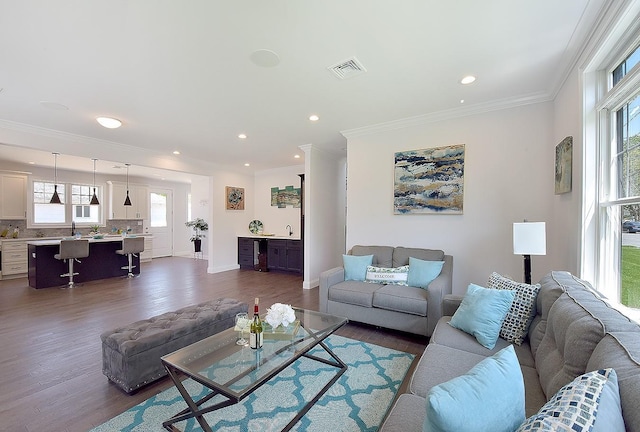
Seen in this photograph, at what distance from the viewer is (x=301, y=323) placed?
90.5 inches

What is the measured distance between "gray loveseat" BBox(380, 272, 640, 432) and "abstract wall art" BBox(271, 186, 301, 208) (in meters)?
5.33

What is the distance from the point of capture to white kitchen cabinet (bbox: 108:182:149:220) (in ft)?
25.6

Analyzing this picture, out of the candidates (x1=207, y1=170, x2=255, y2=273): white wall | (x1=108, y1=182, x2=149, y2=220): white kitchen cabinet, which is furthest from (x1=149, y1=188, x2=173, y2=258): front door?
(x1=207, y1=170, x2=255, y2=273): white wall

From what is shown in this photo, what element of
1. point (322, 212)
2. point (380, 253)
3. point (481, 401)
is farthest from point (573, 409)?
point (322, 212)

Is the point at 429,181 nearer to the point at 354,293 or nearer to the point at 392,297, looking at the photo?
the point at 392,297

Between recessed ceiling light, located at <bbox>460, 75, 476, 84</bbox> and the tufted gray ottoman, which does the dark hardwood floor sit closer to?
the tufted gray ottoman

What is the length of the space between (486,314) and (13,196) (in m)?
9.22

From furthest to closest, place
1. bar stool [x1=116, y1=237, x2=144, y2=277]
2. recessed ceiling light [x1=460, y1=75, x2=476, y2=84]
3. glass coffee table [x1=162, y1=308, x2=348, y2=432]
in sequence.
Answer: bar stool [x1=116, y1=237, x2=144, y2=277], recessed ceiling light [x1=460, y1=75, x2=476, y2=84], glass coffee table [x1=162, y1=308, x2=348, y2=432]

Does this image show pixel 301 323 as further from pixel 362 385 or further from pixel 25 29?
pixel 25 29

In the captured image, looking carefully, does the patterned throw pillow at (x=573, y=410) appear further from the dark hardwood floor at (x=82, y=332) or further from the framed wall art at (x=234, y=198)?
the framed wall art at (x=234, y=198)

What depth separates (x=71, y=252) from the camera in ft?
16.4

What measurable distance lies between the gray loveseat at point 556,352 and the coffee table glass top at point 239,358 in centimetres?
72

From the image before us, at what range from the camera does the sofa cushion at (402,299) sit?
9.22ft

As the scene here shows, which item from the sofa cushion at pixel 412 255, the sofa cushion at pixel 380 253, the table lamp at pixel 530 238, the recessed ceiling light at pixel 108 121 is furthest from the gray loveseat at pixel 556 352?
the recessed ceiling light at pixel 108 121
